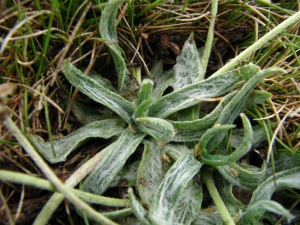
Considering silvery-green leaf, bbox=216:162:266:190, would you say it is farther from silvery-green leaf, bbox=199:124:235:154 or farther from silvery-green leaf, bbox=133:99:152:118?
silvery-green leaf, bbox=133:99:152:118

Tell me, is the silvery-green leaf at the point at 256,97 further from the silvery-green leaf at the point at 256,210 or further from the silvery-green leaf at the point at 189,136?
the silvery-green leaf at the point at 256,210

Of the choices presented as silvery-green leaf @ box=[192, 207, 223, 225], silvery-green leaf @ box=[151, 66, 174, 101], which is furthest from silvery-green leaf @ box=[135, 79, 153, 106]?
silvery-green leaf @ box=[192, 207, 223, 225]

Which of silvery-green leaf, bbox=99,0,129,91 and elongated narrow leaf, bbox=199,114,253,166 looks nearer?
elongated narrow leaf, bbox=199,114,253,166

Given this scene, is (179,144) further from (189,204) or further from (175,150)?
(189,204)

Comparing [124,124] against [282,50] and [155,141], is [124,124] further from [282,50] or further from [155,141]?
[282,50]

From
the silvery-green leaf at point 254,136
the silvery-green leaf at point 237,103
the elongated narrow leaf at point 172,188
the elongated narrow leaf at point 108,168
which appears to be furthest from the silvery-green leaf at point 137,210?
the silvery-green leaf at point 254,136

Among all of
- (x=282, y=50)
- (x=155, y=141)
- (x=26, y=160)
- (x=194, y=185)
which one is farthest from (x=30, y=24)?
(x=282, y=50)
